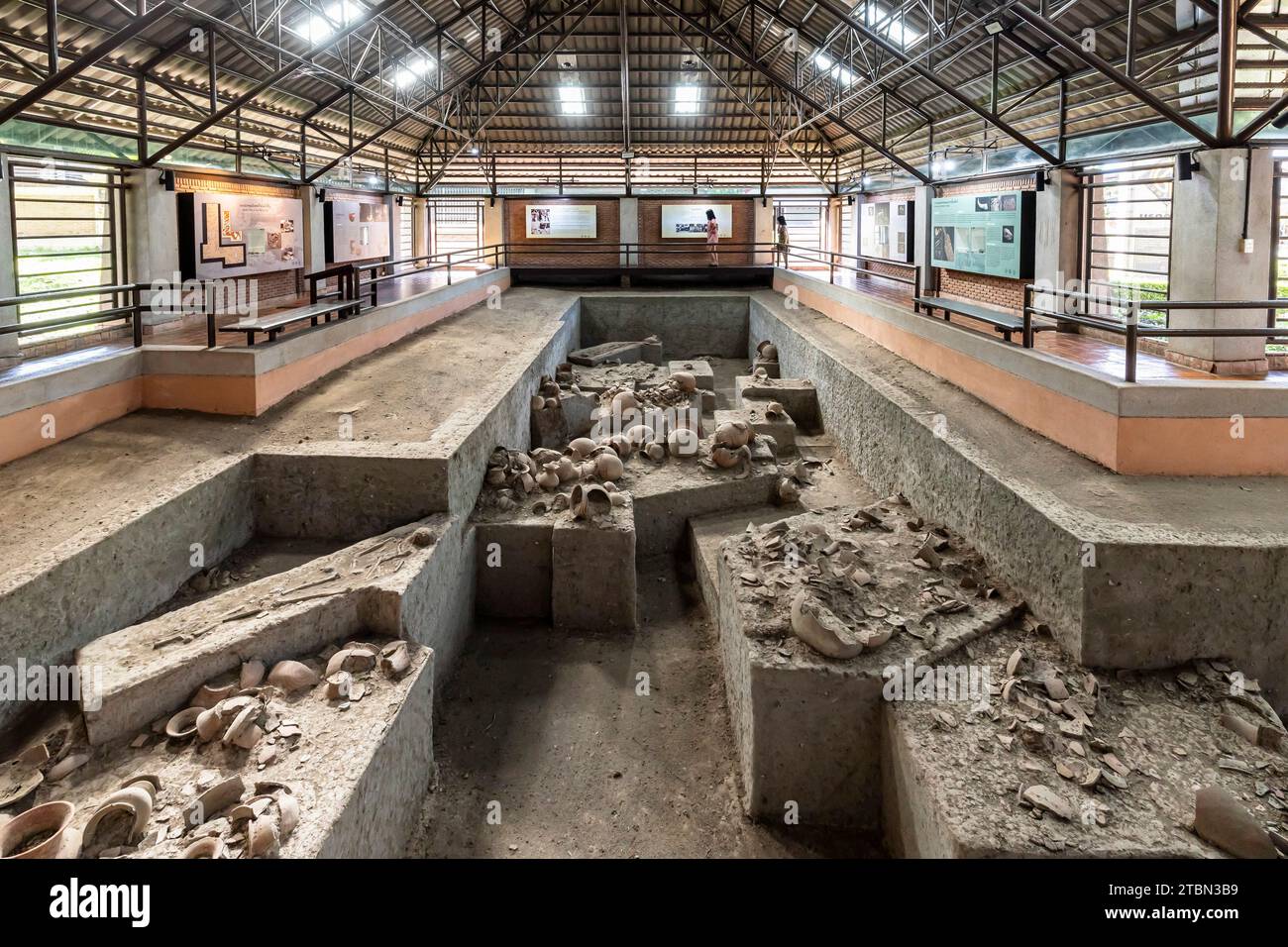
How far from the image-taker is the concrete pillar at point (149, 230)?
12.8m

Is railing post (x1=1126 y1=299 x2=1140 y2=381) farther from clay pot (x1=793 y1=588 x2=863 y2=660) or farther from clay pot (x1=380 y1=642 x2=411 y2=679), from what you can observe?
clay pot (x1=380 y1=642 x2=411 y2=679)

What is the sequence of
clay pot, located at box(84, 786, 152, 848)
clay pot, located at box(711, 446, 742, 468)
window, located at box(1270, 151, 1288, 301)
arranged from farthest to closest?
clay pot, located at box(711, 446, 742, 468) → window, located at box(1270, 151, 1288, 301) → clay pot, located at box(84, 786, 152, 848)

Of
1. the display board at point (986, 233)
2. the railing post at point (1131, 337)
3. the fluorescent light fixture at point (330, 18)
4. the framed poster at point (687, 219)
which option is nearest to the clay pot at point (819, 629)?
the railing post at point (1131, 337)

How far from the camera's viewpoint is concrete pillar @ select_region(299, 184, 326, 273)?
1855 cm

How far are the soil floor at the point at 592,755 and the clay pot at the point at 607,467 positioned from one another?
184 cm

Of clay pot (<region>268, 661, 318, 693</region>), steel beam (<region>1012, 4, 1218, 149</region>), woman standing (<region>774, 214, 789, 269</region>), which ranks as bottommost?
clay pot (<region>268, 661, 318, 693</region>)

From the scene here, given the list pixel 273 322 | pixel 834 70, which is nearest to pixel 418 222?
pixel 834 70

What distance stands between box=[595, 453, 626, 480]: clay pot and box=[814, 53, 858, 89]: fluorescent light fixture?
42.6ft

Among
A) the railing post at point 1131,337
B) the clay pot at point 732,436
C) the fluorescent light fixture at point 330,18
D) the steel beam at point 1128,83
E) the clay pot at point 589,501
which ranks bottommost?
the clay pot at point 589,501

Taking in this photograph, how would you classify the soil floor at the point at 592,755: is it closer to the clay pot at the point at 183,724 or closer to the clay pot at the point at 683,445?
the clay pot at the point at 183,724

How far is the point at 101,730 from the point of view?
4.75 metres

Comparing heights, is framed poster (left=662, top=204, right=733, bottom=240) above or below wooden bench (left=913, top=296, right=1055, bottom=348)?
above

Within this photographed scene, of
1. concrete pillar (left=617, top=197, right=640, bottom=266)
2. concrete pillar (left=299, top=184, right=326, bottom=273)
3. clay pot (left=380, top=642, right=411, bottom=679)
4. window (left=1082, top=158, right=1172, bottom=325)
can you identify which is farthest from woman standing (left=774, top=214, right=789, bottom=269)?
clay pot (left=380, top=642, right=411, bottom=679)

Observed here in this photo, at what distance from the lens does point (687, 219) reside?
27031mm
